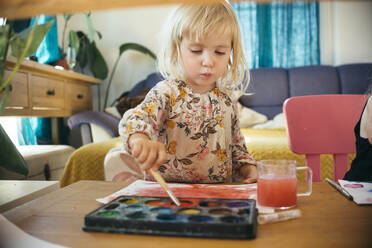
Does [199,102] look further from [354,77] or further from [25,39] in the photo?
[354,77]

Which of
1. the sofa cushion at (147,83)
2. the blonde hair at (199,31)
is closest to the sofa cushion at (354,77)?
the sofa cushion at (147,83)

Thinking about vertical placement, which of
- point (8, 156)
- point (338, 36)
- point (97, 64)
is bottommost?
point (8, 156)

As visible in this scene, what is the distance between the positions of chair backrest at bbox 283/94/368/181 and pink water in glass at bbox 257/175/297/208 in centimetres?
56

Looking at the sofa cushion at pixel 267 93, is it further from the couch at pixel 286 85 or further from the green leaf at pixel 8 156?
the green leaf at pixel 8 156

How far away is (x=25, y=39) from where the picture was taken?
0.38m

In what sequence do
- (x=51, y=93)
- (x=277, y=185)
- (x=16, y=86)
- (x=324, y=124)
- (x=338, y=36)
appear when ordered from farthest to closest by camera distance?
1. (x=338, y=36)
2. (x=51, y=93)
3. (x=324, y=124)
4. (x=16, y=86)
5. (x=277, y=185)

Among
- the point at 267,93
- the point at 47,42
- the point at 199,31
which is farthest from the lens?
the point at 267,93

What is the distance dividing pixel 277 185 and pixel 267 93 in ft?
7.94

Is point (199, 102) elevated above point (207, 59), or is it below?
below

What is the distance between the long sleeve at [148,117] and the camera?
619mm

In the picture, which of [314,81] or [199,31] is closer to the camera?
[199,31]

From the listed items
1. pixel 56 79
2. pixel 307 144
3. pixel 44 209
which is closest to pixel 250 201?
pixel 44 209

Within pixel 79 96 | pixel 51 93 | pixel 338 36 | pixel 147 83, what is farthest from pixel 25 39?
pixel 338 36

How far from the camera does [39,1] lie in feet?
0.91
